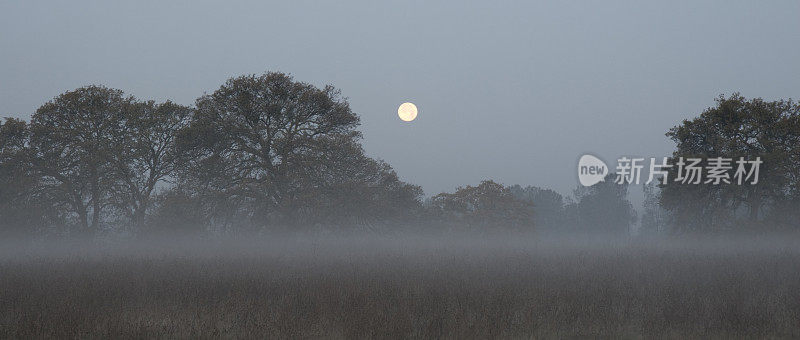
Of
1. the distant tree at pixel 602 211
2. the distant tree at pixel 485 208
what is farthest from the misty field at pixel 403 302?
the distant tree at pixel 602 211

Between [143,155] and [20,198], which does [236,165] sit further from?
[20,198]

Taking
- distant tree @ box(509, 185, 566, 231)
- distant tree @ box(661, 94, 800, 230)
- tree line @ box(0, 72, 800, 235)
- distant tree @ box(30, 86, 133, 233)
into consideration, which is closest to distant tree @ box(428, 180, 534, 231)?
tree line @ box(0, 72, 800, 235)

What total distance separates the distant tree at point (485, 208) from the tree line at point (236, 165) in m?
13.8

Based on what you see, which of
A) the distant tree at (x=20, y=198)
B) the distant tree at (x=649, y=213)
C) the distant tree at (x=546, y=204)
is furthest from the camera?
the distant tree at (x=649, y=213)

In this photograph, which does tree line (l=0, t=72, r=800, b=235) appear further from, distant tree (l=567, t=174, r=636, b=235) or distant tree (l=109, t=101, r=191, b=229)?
distant tree (l=567, t=174, r=636, b=235)

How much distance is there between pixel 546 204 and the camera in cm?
7719

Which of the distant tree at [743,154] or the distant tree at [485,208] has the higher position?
the distant tree at [743,154]

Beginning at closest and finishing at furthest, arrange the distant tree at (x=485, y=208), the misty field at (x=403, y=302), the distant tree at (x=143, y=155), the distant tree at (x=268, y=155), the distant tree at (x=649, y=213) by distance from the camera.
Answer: the misty field at (x=403, y=302) < the distant tree at (x=268, y=155) < the distant tree at (x=143, y=155) < the distant tree at (x=485, y=208) < the distant tree at (x=649, y=213)

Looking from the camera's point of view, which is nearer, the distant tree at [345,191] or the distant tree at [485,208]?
the distant tree at [345,191]

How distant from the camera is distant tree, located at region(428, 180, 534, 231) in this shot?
134 feet

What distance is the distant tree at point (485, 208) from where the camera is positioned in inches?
1603

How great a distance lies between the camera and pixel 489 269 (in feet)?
34.6

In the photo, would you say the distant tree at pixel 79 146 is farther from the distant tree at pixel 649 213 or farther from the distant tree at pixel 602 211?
the distant tree at pixel 649 213

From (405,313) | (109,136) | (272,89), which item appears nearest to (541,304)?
(405,313)
